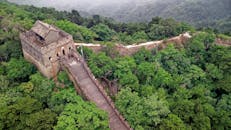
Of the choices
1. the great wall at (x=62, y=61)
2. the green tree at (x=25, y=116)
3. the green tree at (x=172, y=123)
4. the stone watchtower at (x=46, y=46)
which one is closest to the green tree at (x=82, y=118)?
the green tree at (x=25, y=116)

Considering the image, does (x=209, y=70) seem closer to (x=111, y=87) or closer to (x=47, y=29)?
(x=111, y=87)

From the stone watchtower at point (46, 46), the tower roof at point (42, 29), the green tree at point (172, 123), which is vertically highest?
the tower roof at point (42, 29)

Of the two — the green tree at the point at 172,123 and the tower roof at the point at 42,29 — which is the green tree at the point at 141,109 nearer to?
the green tree at the point at 172,123

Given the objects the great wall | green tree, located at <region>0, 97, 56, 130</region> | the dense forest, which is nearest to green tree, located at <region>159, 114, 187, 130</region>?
the dense forest

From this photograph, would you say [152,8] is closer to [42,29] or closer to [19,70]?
[42,29]

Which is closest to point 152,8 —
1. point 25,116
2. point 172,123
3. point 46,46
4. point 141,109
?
point 46,46

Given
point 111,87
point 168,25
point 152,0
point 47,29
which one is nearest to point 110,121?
point 111,87

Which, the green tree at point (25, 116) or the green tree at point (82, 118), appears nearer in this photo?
the green tree at point (82, 118)

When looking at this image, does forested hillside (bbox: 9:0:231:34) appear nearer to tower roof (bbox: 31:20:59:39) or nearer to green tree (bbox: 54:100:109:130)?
tower roof (bbox: 31:20:59:39)
